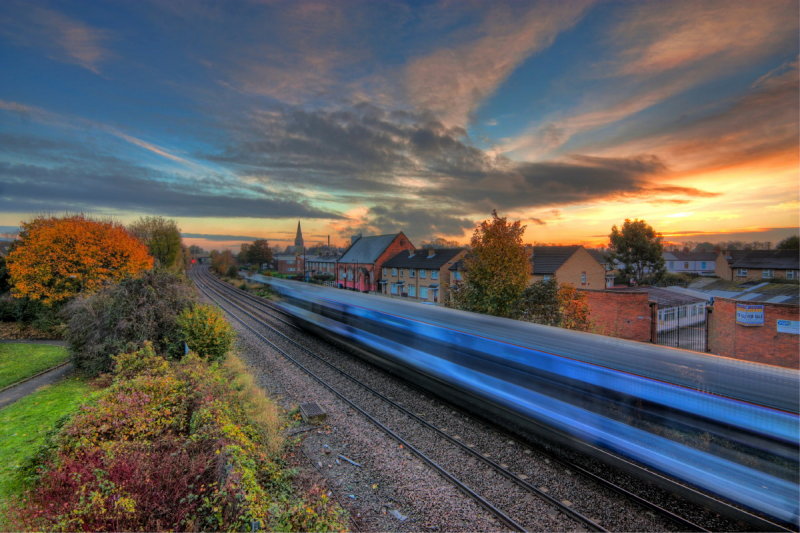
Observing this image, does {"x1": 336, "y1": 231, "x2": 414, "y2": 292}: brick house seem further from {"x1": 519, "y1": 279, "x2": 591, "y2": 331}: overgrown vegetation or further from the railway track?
the railway track

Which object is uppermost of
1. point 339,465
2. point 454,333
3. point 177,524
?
point 454,333

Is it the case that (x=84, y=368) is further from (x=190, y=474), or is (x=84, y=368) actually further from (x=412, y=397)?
(x=412, y=397)

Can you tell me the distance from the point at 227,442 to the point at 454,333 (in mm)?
5582

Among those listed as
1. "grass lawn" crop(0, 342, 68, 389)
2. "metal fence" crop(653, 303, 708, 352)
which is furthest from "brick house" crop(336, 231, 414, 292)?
"grass lawn" crop(0, 342, 68, 389)

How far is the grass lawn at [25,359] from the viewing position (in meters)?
12.1

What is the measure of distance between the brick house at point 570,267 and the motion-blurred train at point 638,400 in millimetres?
22357

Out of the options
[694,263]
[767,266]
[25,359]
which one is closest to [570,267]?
[767,266]

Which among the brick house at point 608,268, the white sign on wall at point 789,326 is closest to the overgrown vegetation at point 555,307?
the white sign on wall at point 789,326

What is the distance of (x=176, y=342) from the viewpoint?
12531 millimetres

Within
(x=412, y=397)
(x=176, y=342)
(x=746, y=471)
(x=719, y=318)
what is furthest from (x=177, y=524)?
(x=719, y=318)

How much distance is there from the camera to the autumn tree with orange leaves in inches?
720

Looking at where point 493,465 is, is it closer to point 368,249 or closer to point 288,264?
point 368,249

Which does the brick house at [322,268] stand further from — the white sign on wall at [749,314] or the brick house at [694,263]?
the brick house at [694,263]

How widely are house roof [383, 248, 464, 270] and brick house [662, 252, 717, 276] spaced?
38.6 metres
